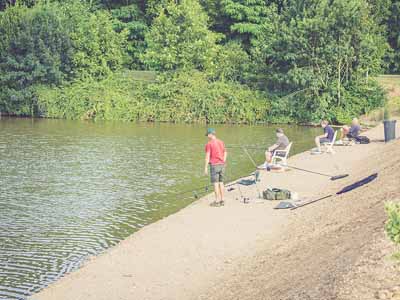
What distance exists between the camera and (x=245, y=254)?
1254 cm

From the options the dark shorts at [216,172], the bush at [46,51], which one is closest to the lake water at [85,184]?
the dark shorts at [216,172]

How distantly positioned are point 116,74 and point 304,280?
4343cm

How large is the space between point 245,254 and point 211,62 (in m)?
37.4

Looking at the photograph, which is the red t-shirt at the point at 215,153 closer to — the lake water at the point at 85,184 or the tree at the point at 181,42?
the lake water at the point at 85,184

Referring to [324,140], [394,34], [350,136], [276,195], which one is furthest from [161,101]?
[276,195]

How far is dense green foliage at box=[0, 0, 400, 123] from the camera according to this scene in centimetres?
4362

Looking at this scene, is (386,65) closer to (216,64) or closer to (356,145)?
(216,64)

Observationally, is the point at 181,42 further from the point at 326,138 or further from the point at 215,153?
the point at 215,153

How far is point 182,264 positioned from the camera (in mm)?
12094

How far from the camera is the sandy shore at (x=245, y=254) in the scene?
952cm

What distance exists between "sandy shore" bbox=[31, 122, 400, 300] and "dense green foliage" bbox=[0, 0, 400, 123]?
1067 inches

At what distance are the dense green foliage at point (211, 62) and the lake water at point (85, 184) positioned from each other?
14.1 ft

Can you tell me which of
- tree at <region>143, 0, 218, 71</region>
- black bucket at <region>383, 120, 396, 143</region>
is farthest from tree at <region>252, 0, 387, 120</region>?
black bucket at <region>383, 120, 396, 143</region>

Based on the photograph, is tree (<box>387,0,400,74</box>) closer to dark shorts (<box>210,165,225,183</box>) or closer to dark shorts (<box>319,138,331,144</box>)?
dark shorts (<box>319,138,331,144</box>)
